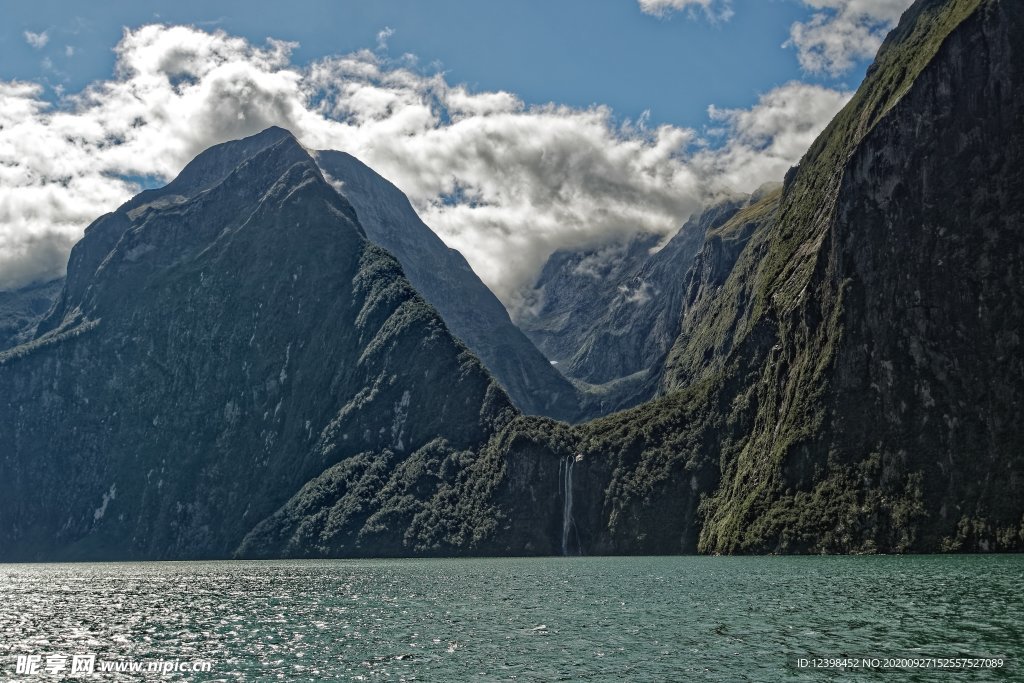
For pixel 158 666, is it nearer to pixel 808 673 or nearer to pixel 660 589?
pixel 808 673

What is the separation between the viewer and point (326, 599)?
420ft

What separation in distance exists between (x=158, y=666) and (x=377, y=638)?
62.9 feet

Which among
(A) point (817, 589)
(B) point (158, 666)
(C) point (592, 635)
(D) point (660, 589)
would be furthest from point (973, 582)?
(B) point (158, 666)

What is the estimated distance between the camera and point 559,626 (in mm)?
87875

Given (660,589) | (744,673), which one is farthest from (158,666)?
(660,589)

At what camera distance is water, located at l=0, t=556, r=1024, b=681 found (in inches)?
2586

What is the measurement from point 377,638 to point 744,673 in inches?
1394

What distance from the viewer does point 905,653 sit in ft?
210

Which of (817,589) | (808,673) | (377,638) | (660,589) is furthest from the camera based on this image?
(660,589)

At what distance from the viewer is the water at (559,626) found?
2586 inches

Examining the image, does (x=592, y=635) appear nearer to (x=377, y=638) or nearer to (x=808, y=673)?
(x=377, y=638)

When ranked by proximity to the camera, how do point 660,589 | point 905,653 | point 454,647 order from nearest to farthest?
point 905,653 → point 454,647 → point 660,589

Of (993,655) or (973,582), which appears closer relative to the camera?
(993,655)

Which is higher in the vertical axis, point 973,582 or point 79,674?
point 973,582
